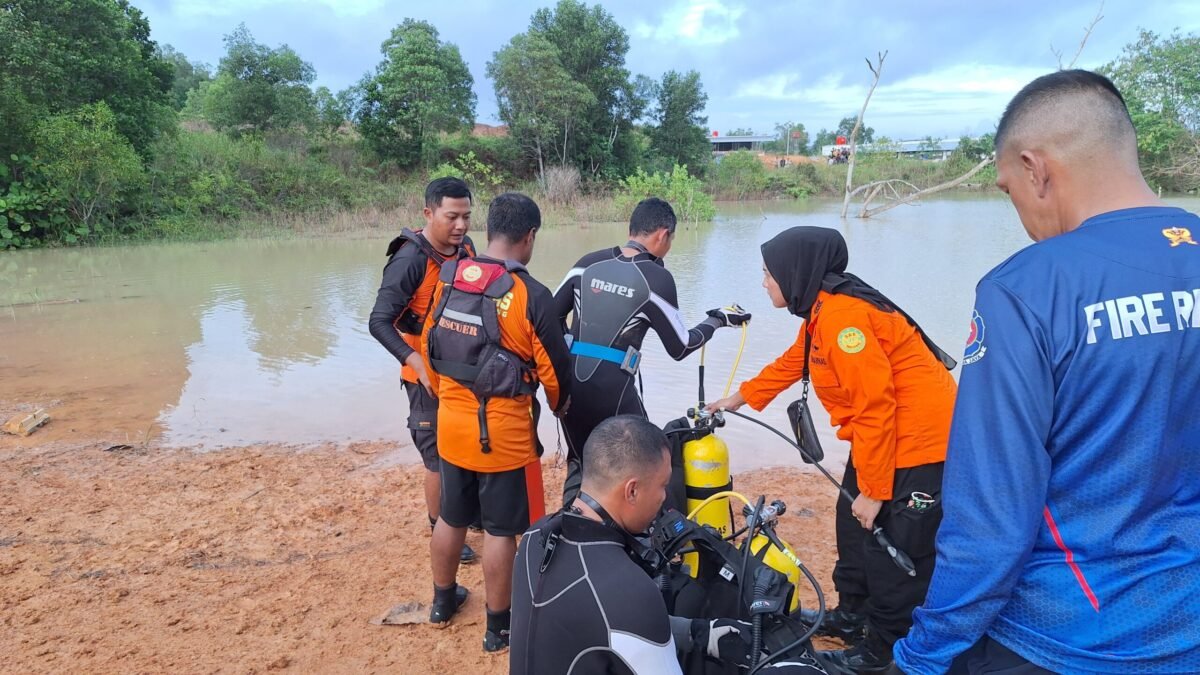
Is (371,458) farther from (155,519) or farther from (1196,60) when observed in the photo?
(1196,60)

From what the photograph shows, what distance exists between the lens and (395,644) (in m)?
3.28

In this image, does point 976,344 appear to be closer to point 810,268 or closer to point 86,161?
point 810,268

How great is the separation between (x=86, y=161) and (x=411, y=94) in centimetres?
1658

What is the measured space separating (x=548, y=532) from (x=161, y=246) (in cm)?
2466

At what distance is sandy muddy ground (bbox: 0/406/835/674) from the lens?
3205 millimetres

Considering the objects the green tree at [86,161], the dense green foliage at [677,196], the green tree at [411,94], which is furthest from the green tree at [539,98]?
the green tree at [86,161]

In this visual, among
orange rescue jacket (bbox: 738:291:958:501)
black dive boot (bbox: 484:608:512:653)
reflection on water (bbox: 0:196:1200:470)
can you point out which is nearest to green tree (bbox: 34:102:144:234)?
reflection on water (bbox: 0:196:1200:470)

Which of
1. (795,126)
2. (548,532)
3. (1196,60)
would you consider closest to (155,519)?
(548,532)

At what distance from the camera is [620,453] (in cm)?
217

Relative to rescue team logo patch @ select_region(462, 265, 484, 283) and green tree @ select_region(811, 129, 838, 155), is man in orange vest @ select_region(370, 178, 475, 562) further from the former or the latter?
green tree @ select_region(811, 129, 838, 155)

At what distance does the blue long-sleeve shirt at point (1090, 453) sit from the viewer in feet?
4.15

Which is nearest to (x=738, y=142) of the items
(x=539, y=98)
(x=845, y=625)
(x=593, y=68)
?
(x=593, y=68)

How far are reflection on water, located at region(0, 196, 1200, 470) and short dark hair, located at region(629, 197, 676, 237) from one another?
2.38m

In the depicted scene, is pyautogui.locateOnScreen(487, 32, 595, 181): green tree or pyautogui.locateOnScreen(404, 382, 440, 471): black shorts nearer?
pyautogui.locateOnScreen(404, 382, 440, 471): black shorts
